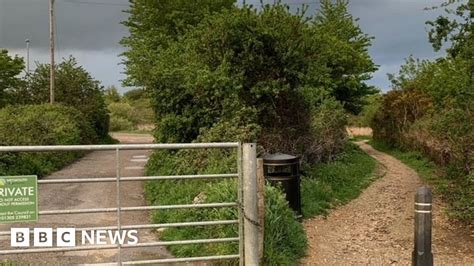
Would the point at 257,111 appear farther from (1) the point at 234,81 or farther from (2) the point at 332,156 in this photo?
(2) the point at 332,156

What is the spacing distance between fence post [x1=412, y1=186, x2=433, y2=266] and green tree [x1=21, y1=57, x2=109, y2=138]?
91.4 ft

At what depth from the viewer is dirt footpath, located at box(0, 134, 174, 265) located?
8.11 metres

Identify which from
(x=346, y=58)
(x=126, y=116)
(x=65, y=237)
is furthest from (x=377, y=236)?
(x=126, y=116)

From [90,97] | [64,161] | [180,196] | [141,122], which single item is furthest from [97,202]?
[141,122]

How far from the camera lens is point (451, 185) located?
13.3 m

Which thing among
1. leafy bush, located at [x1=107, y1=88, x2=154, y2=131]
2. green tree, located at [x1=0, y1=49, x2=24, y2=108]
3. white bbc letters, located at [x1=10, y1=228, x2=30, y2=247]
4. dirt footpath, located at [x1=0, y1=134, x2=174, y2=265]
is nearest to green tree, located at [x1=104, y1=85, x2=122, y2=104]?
leafy bush, located at [x1=107, y1=88, x2=154, y2=131]

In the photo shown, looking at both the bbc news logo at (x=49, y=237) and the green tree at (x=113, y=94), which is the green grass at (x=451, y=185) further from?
the green tree at (x=113, y=94)

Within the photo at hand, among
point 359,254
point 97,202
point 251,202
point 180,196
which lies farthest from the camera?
point 97,202

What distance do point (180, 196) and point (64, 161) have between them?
11.2m

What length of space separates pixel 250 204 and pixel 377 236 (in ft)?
14.1

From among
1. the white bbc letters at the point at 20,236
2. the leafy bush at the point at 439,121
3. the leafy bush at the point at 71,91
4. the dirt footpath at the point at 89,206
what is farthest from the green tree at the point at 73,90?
the white bbc letters at the point at 20,236

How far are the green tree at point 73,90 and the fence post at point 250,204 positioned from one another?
88.8 ft

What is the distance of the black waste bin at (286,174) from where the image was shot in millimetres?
10039

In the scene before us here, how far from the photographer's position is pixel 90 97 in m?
33.4
